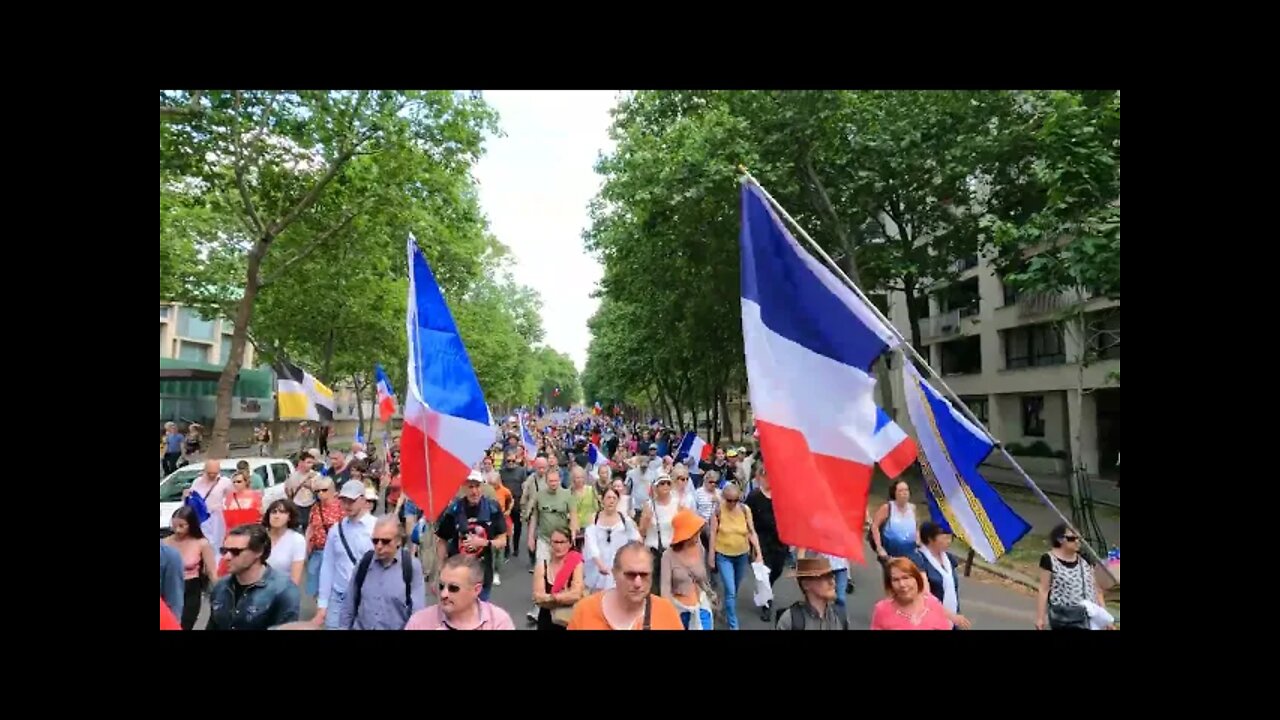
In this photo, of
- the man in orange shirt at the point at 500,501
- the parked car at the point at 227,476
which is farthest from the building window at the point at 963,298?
the parked car at the point at 227,476

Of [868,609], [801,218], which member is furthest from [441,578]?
[801,218]

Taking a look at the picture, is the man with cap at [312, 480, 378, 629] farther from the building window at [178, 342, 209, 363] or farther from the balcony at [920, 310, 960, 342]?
the building window at [178, 342, 209, 363]

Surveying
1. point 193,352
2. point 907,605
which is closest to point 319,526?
point 907,605

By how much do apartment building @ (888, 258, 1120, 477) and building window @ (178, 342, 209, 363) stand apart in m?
53.0

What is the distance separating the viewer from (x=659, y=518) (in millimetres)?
7520

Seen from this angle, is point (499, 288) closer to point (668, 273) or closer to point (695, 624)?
point (668, 273)

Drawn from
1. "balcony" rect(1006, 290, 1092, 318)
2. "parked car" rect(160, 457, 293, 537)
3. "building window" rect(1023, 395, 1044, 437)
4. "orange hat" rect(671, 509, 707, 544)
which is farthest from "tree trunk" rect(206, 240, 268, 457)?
"building window" rect(1023, 395, 1044, 437)

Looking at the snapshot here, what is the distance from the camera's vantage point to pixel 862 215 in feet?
60.5

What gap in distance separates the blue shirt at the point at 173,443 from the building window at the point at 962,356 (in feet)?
98.4

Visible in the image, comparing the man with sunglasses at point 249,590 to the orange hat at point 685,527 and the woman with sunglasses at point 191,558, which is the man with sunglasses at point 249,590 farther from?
the orange hat at point 685,527

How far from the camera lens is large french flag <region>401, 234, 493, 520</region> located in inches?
211

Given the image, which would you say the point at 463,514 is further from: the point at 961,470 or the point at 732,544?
the point at 961,470

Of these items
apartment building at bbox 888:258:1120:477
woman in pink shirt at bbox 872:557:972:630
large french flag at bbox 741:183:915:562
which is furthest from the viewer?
apartment building at bbox 888:258:1120:477
